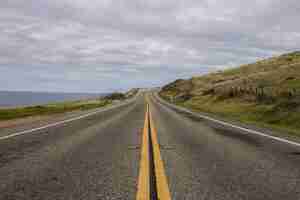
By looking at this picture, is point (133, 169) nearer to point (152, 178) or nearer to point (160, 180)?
point (152, 178)

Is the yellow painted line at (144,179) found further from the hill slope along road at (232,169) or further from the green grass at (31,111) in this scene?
the green grass at (31,111)

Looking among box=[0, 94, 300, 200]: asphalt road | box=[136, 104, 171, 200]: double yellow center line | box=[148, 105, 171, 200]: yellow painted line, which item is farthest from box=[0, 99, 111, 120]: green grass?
box=[148, 105, 171, 200]: yellow painted line

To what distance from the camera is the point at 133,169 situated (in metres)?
5.48

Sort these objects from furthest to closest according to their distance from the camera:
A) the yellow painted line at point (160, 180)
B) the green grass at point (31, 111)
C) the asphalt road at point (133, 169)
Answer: the green grass at point (31, 111)
the asphalt road at point (133, 169)
the yellow painted line at point (160, 180)

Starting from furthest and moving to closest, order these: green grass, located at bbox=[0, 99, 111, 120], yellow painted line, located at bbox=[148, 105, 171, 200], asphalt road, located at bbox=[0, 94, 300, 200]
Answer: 1. green grass, located at bbox=[0, 99, 111, 120]
2. asphalt road, located at bbox=[0, 94, 300, 200]
3. yellow painted line, located at bbox=[148, 105, 171, 200]

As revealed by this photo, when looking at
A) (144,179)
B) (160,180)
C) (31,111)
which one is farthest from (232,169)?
(31,111)

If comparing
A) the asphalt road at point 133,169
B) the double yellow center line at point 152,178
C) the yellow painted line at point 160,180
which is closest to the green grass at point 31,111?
the asphalt road at point 133,169

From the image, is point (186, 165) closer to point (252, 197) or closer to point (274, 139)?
point (252, 197)

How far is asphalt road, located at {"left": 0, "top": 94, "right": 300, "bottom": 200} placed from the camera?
163 inches

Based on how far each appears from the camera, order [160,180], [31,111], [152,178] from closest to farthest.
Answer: [160,180], [152,178], [31,111]

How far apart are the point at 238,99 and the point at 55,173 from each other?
31401 mm

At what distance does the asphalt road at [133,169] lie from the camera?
415cm

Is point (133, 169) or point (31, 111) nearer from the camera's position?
point (133, 169)

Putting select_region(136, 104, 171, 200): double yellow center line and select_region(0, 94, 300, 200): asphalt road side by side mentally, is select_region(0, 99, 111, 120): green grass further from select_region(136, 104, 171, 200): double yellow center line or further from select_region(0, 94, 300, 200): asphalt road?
select_region(136, 104, 171, 200): double yellow center line
